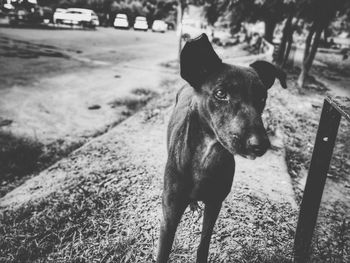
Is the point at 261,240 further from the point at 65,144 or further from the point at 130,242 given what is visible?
the point at 65,144

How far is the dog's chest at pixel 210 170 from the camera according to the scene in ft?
5.70

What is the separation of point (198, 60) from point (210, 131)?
16.4 inches

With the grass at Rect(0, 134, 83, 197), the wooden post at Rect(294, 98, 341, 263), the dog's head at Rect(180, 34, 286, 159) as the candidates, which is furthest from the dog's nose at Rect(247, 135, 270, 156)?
the grass at Rect(0, 134, 83, 197)

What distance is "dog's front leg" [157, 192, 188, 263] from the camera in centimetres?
190

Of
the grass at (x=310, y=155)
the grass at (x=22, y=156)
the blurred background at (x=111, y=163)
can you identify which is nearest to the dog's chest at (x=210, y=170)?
the blurred background at (x=111, y=163)

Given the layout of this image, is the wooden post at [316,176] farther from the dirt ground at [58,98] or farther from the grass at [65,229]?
the dirt ground at [58,98]

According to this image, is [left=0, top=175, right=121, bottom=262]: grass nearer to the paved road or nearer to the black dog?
the black dog

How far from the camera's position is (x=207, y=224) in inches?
84.5

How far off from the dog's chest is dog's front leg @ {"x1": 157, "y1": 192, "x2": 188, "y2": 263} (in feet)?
0.36

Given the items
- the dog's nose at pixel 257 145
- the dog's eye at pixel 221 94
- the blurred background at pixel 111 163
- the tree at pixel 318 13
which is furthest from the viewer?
the tree at pixel 318 13

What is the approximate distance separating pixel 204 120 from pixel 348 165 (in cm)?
472

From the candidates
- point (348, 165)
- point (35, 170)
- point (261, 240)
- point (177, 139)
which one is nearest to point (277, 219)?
point (261, 240)

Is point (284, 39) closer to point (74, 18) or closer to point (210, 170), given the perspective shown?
point (210, 170)

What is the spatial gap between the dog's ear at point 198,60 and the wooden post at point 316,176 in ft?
3.12
